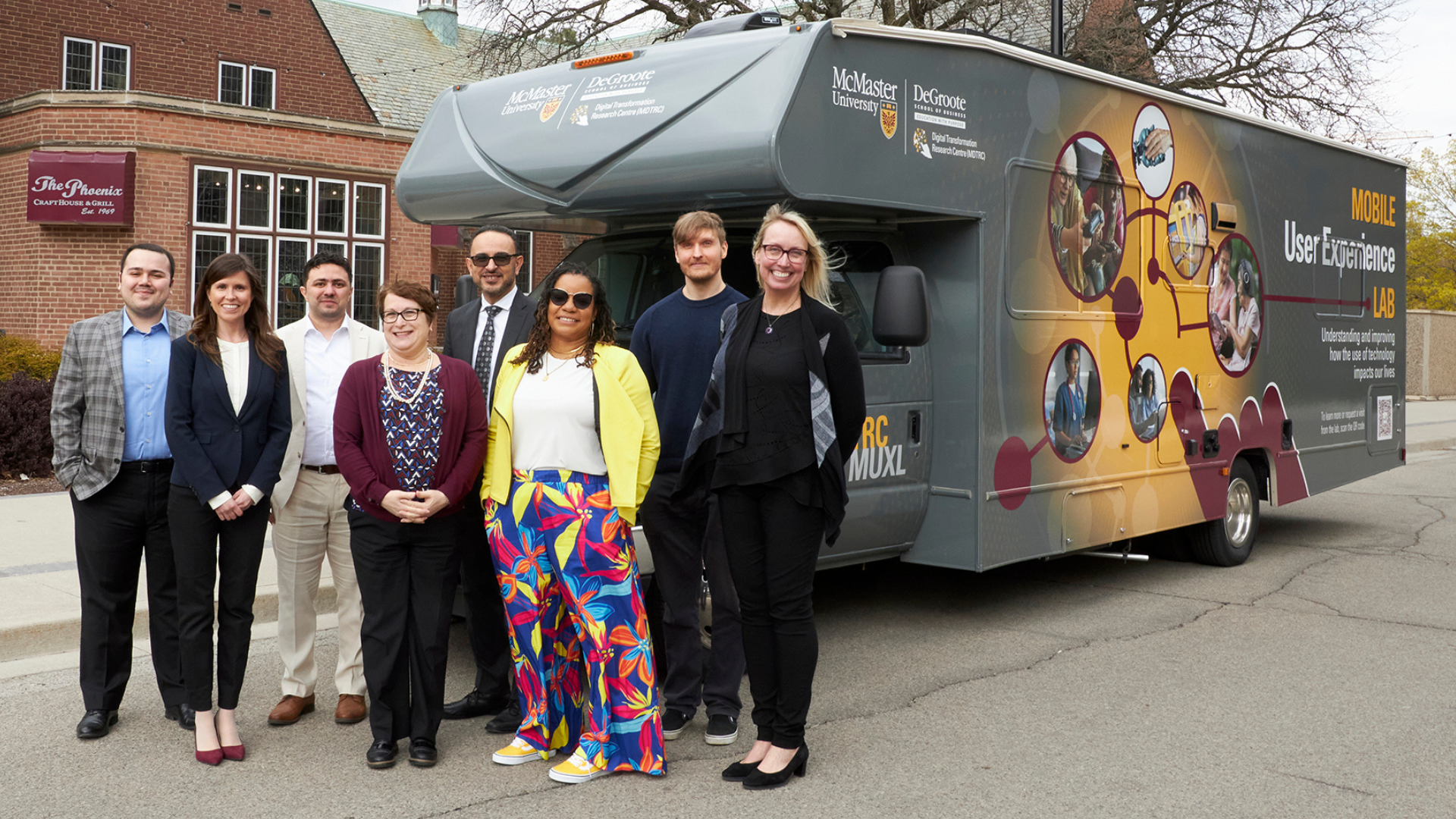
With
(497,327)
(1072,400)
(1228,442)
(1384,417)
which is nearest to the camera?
(497,327)

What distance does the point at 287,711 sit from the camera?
4.94 meters

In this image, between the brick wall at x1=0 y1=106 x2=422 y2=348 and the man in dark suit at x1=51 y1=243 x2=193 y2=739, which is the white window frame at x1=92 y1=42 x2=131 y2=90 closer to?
the brick wall at x1=0 y1=106 x2=422 y2=348

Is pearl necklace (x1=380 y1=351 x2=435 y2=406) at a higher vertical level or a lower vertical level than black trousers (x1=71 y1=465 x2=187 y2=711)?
higher

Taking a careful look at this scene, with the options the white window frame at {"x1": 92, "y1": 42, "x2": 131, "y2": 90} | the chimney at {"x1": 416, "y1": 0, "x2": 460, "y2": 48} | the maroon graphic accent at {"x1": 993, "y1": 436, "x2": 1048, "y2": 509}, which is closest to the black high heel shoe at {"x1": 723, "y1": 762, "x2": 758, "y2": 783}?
the maroon graphic accent at {"x1": 993, "y1": 436, "x2": 1048, "y2": 509}

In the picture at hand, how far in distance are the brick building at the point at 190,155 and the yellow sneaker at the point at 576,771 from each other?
14410mm

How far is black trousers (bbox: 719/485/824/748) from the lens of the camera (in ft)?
13.8

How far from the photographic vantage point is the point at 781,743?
4266mm

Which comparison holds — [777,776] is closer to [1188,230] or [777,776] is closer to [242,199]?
[1188,230]

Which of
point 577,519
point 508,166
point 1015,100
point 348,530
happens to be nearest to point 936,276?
point 1015,100

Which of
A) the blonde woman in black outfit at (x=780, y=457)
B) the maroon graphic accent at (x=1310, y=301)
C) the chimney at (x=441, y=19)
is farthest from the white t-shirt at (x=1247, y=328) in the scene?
the chimney at (x=441, y=19)

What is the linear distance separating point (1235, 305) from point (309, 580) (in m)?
5.98

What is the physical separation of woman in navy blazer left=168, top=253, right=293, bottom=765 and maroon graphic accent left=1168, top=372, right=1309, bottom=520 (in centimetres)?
520

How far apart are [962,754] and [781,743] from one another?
777 mm

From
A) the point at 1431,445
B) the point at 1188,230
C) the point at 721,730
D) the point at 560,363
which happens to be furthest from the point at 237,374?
the point at 1431,445
